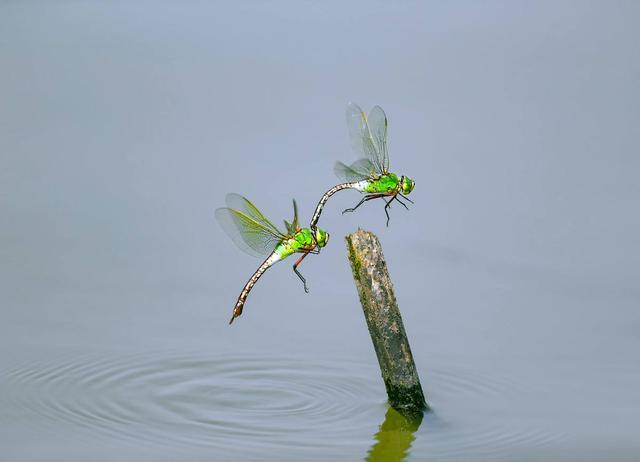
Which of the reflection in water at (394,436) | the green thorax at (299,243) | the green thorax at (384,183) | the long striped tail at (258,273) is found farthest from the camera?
the green thorax at (384,183)

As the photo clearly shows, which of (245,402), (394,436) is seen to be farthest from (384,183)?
(245,402)

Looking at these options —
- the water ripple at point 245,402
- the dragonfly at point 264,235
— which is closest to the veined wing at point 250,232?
the dragonfly at point 264,235

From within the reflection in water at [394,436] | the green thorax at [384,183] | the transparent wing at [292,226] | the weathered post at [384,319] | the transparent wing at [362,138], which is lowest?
the reflection in water at [394,436]

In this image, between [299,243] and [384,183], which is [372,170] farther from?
[299,243]

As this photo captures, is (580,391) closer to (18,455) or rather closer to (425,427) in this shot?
(425,427)

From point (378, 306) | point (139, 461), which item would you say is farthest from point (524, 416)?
point (139, 461)

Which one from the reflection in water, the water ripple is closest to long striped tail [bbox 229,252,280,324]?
the water ripple

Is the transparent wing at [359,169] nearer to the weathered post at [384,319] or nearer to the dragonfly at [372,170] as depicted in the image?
the dragonfly at [372,170]
